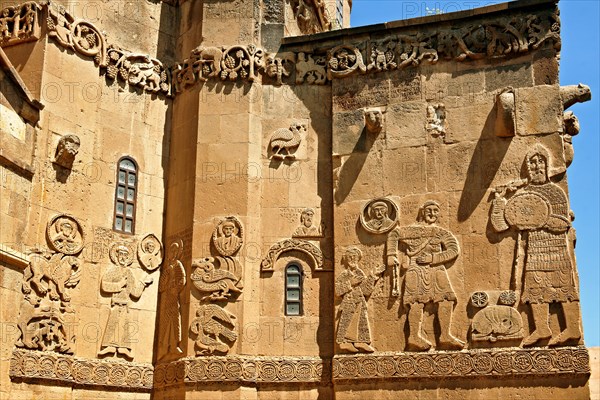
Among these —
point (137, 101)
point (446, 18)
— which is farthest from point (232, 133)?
point (446, 18)

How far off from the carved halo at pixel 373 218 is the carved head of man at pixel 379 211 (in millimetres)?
19

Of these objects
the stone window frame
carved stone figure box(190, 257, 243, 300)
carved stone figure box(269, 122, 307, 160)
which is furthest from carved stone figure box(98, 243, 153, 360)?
carved stone figure box(269, 122, 307, 160)

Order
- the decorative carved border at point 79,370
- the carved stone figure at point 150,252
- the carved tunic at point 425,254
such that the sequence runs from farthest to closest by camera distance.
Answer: the carved stone figure at point 150,252, the carved tunic at point 425,254, the decorative carved border at point 79,370

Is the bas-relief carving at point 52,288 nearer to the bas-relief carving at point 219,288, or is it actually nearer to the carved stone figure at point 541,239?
the bas-relief carving at point 219,288

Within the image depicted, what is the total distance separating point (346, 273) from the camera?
575 inches

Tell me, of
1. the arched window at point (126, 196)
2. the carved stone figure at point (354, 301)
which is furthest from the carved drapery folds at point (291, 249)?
the arched window at point (126, 196)

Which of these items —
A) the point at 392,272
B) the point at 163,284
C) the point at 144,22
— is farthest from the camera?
the point at 144,22

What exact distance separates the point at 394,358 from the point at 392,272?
1.49m

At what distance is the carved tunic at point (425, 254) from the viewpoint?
45.9ft

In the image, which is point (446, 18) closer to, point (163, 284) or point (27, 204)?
point (163, 284)

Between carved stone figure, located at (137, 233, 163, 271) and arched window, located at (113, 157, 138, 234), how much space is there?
1.07ft

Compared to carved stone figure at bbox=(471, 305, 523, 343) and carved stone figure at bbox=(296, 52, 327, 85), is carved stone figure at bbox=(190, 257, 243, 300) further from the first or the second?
carved stone figure at bbox=(471, 305, 523, 343)

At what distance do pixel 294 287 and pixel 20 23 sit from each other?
22.9ft

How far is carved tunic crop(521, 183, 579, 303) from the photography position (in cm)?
1332
